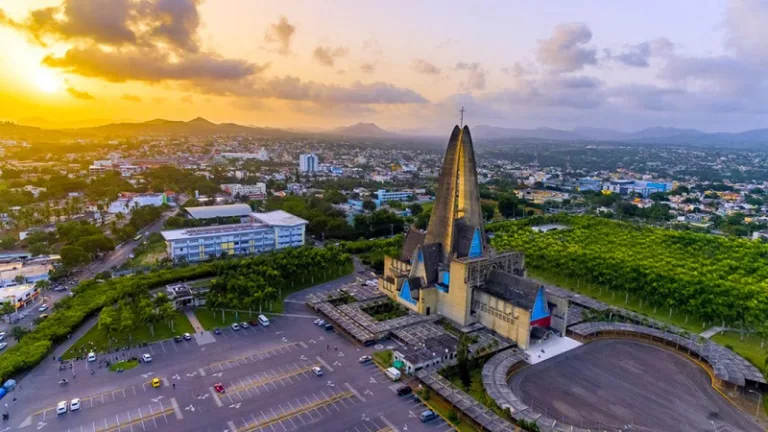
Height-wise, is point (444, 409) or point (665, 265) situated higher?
point (665, 265)

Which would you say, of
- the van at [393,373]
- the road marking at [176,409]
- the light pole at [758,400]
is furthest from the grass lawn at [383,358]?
the light pole at [758,400]

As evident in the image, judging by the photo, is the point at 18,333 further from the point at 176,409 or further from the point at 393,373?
the point at 393,373

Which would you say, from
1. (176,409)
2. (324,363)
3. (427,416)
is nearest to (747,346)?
(427,416)

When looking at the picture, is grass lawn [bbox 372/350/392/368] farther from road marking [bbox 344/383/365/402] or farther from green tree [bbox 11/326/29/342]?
green tree [bbox 11/326/29/342]

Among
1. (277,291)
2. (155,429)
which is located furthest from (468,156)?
(155,429)

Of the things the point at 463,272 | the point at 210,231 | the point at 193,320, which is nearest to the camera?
the point at 463,272

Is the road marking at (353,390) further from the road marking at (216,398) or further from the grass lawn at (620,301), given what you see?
the grass lawn at (620,301)
